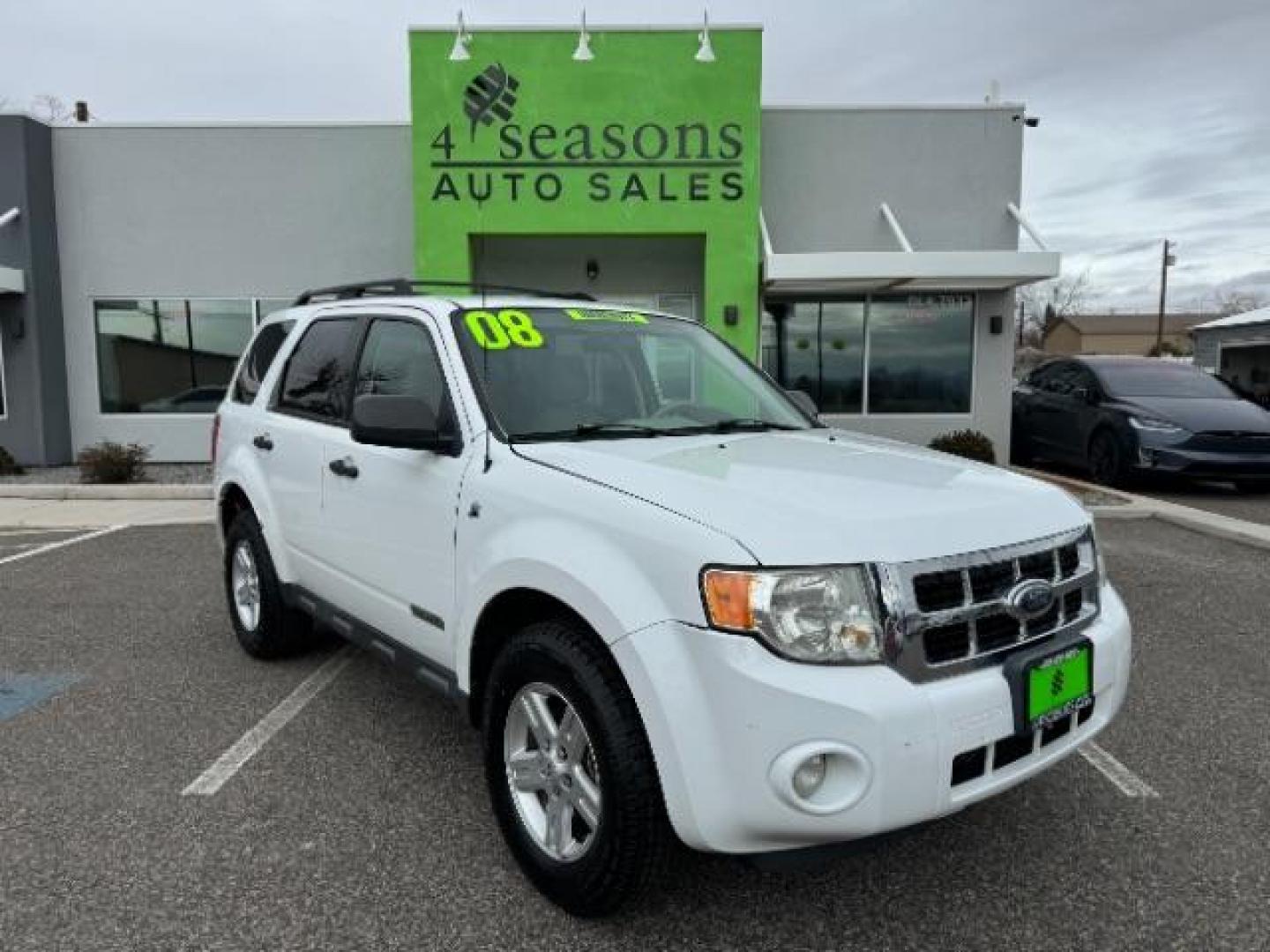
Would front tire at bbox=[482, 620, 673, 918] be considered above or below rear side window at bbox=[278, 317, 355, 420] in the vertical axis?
below

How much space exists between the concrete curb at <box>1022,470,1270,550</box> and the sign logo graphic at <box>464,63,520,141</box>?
8561 mm

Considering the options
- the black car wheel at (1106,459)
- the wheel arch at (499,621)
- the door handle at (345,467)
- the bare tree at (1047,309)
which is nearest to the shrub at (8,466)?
the door handle at (345,467)

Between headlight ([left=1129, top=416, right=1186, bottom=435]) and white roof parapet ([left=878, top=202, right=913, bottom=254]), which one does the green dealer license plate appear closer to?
headlight ([left=1129, top=416, right=1186, bottom=435])

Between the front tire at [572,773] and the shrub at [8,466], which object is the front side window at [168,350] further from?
the front tire at [572,773]

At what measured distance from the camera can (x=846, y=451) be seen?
3248 mm

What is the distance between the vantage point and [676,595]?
7.44ft

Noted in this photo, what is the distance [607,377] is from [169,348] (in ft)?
39.2

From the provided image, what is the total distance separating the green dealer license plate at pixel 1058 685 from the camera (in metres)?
2.42

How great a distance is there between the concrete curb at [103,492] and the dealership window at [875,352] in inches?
312

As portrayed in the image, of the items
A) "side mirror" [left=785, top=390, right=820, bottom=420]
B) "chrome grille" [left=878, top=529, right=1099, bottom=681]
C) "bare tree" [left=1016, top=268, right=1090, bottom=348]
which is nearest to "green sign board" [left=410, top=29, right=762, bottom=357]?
"side mirror" [left=785, top=390, right=820, bottom=420]

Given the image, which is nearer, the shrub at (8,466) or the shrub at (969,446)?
the shrub at (969,446)

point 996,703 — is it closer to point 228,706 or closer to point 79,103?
point 228,706

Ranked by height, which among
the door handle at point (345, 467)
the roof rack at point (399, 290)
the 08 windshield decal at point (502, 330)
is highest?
the roof rack at point (399, 290)

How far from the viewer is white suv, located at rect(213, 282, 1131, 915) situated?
2182mm
